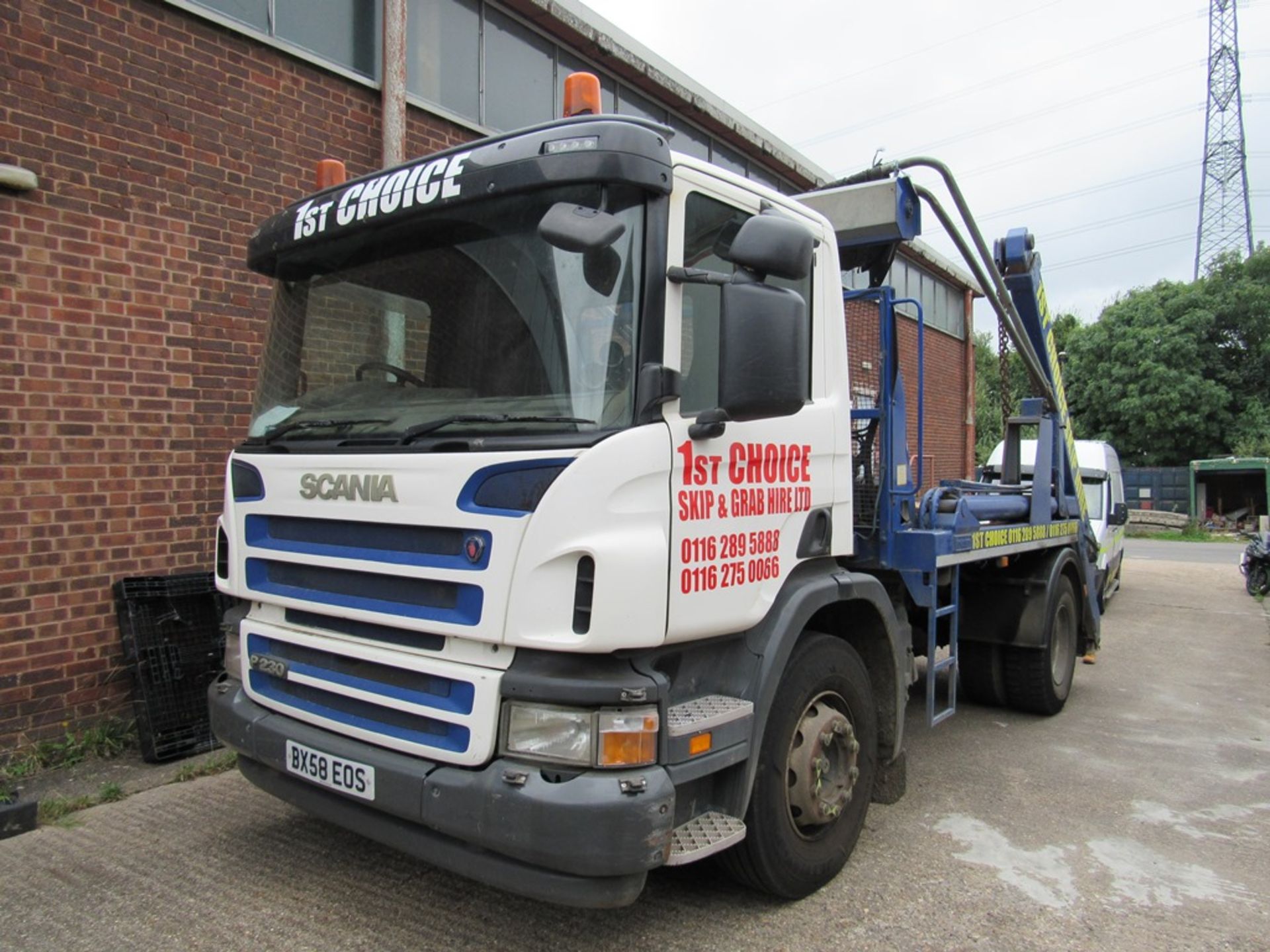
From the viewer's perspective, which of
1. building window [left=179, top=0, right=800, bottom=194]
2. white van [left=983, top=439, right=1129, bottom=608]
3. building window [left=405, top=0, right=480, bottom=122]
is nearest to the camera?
building window [left=179, top=0, right=800, bottom=194]

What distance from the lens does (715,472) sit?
114 inches

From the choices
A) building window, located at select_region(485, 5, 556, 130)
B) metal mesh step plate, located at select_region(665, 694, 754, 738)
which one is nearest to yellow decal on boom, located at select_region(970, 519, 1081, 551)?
metal mesh step plate, located at select_region(665, 694, 754, 738)

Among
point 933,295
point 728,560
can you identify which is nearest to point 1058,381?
point 728,560

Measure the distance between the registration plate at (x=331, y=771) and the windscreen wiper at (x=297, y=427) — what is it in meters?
1.11

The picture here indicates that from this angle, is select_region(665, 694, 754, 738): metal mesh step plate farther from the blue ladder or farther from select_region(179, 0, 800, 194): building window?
select_region(179, 0, 800, 194): building window

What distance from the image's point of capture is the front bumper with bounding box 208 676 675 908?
2.43 m

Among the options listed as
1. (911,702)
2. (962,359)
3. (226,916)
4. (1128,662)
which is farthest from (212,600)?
(962,359)

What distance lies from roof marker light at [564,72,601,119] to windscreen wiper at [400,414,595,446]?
1.06 meters

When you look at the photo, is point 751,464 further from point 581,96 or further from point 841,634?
point 581,96

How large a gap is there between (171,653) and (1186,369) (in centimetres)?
3474

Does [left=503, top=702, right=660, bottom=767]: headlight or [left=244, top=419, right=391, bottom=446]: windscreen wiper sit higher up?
[left=244, top=419, right=391, bottom=446]: windscreen wiper

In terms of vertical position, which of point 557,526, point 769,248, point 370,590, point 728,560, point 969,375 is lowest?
point 370,590

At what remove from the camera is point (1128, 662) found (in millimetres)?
8344

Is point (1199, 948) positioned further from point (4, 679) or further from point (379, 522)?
point (4, 679)
